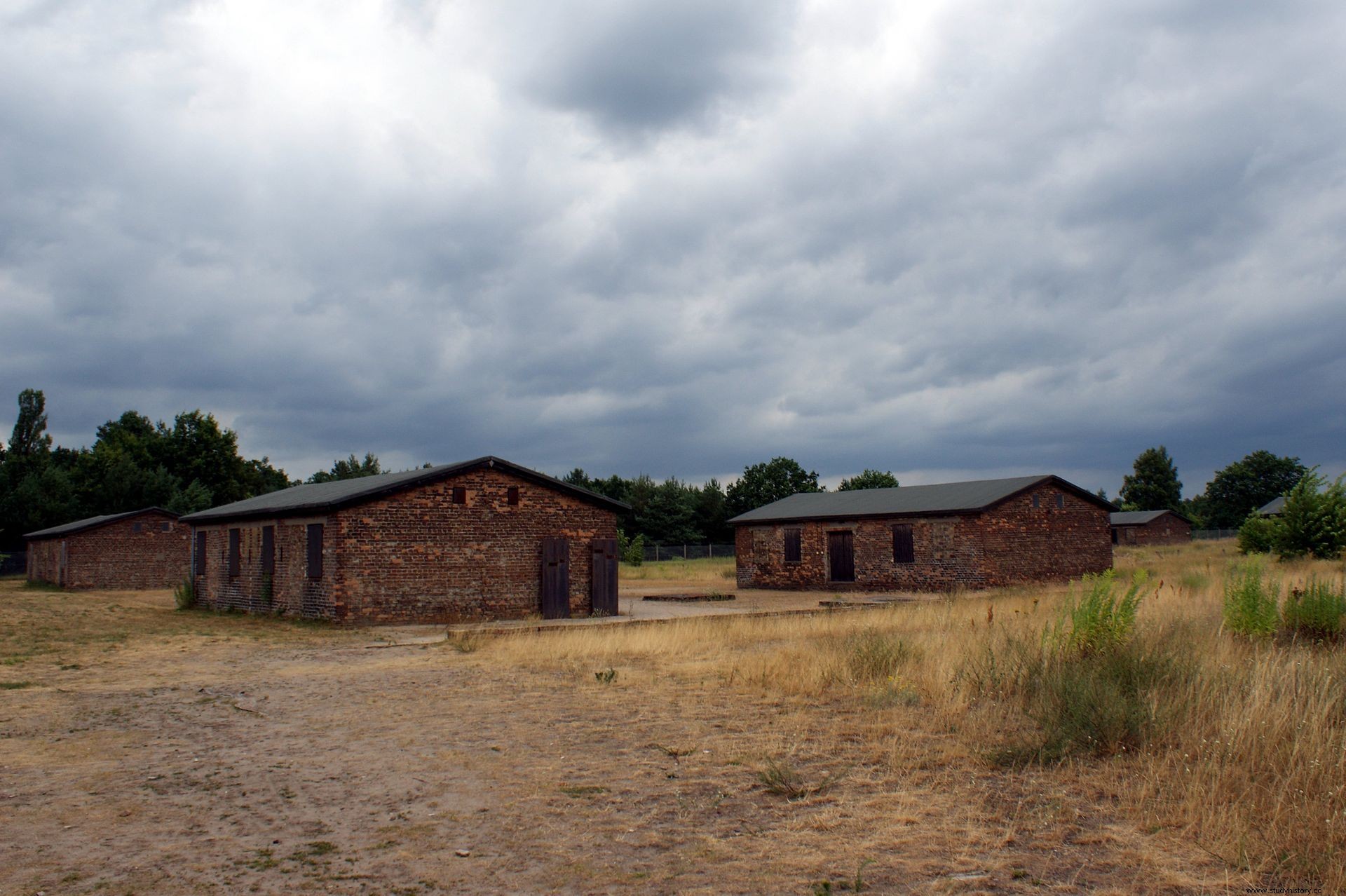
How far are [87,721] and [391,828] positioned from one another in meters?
5.75

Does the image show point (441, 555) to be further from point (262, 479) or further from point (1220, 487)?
point (1220, 487)

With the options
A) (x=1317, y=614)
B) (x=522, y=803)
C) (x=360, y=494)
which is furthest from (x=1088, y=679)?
(x=360, y=494)

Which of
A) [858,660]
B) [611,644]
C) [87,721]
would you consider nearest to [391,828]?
[87,721]

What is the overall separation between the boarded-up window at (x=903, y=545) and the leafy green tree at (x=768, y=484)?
4229cm

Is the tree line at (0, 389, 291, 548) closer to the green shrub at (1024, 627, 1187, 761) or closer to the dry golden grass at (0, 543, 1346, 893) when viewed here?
the dry golden grass at (0, 543, 1346, 893)

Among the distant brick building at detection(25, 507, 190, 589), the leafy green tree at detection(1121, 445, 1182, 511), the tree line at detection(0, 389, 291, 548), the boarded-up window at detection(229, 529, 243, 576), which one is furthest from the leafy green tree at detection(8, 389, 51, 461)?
the leafy green tree at detection(1121, 445, 1182, 511)

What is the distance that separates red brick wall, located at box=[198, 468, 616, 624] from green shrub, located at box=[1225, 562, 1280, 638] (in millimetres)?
14585

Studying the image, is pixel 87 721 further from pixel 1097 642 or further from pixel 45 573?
pixel 45 573

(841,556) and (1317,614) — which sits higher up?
(841,556)

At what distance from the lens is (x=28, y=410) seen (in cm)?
7400

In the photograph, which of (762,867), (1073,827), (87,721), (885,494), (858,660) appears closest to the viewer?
(762,867)

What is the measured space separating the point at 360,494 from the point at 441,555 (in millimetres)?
2345

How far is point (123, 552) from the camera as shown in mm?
39812

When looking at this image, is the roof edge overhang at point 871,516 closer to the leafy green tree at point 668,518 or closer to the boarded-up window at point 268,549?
the boarded-up window at point 268,549
